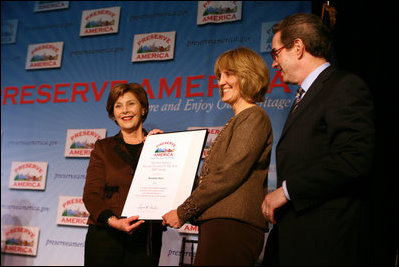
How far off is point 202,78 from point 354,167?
275cm

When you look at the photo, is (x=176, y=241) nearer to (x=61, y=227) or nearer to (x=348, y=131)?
(x=61, y=227)

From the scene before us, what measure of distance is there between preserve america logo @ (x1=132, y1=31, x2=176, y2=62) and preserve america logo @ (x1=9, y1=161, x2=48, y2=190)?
1.55m

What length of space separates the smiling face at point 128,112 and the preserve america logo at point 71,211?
5.21 ft

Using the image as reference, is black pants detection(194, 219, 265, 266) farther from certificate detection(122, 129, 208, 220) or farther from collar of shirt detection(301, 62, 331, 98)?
collar of shirt detection(301, 62, 331, 98)

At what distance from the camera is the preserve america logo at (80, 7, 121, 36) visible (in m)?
4.62

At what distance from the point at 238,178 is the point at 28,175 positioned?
341 cm

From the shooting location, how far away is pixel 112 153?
2775 mm

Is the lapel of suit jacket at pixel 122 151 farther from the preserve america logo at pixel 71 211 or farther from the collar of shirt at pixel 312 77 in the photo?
the preserve america logo at pixel 71 211

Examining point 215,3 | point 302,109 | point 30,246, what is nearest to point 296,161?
point 302,109

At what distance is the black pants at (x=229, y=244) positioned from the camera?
5.90 feet

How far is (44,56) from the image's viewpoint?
4.83 meters

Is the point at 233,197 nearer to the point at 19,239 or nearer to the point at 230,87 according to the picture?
the point at 230,87
